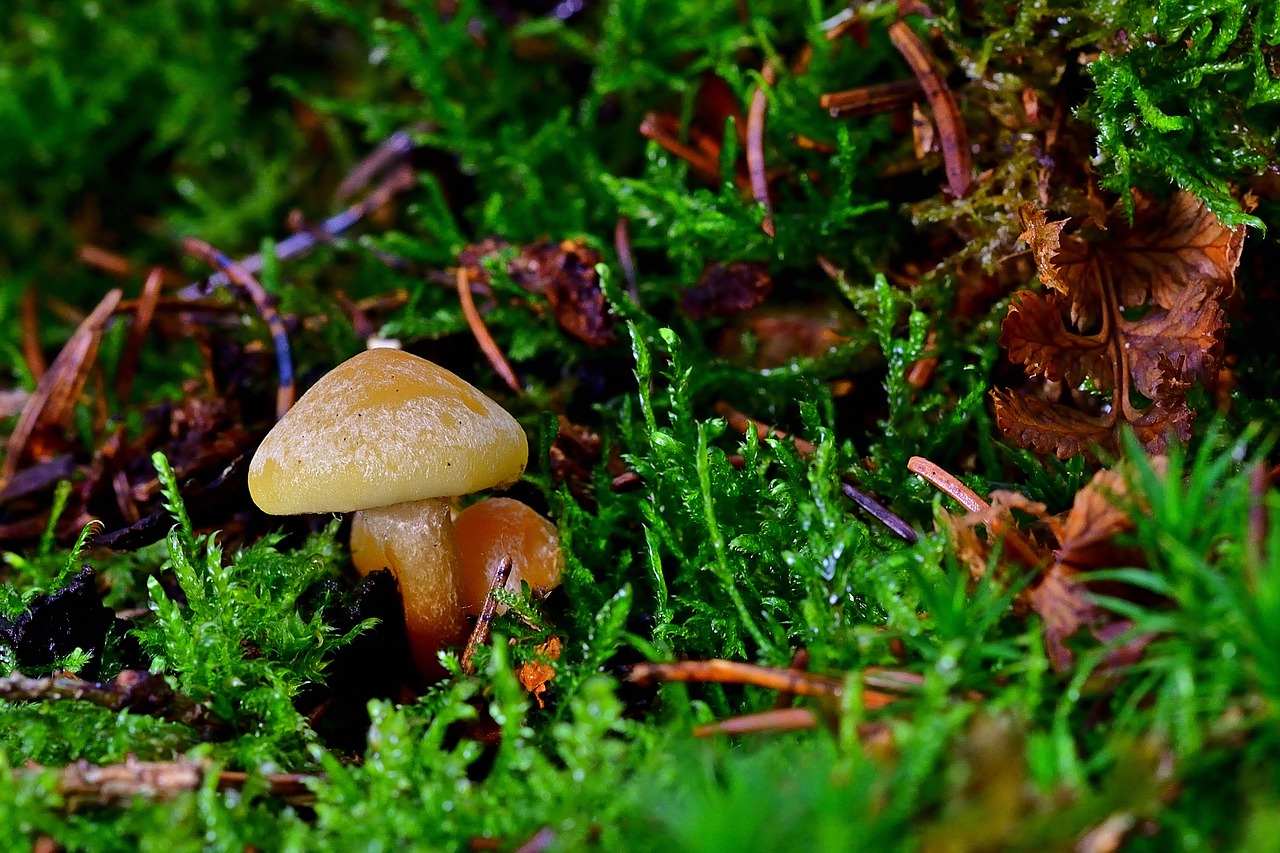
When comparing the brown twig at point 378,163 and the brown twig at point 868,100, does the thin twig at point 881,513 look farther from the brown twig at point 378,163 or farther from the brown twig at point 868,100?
the brown twig at point 378,163

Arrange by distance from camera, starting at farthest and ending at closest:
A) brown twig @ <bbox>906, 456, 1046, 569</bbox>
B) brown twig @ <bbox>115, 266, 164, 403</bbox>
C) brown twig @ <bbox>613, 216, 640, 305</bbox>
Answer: brown twig @ <bbox>115, 266, 164, 403</bbox> < brown twig @ <bbox>613, 216, 640, 305</bbox> < brown twig @ <bbox>906, 456, 1046, 569</bbox>

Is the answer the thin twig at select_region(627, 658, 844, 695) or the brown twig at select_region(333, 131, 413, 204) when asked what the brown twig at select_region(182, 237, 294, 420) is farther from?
the thin twig at select_region(627, 658, 844, 695)

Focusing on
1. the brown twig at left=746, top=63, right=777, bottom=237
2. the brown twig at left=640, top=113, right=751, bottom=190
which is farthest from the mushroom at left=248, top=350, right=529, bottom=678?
the brown twig at left=640, top=113, right=751, bottom=190

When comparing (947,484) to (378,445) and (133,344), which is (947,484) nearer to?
(378,445)

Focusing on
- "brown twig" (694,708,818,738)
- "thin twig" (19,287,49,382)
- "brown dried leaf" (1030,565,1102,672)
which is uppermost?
"brown dried leaf" (1030,565,1102,672)

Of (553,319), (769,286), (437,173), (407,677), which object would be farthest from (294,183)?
(407,677)

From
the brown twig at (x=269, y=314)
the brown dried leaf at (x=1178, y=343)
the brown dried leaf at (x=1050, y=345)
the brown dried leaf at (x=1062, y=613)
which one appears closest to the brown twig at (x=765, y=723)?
the brown dried leaf at (x=1062, y=613)

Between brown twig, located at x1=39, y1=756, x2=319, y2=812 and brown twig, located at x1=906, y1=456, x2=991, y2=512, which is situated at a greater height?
brown twig, located at x1=906, y1=456, x2=991, y2=512
